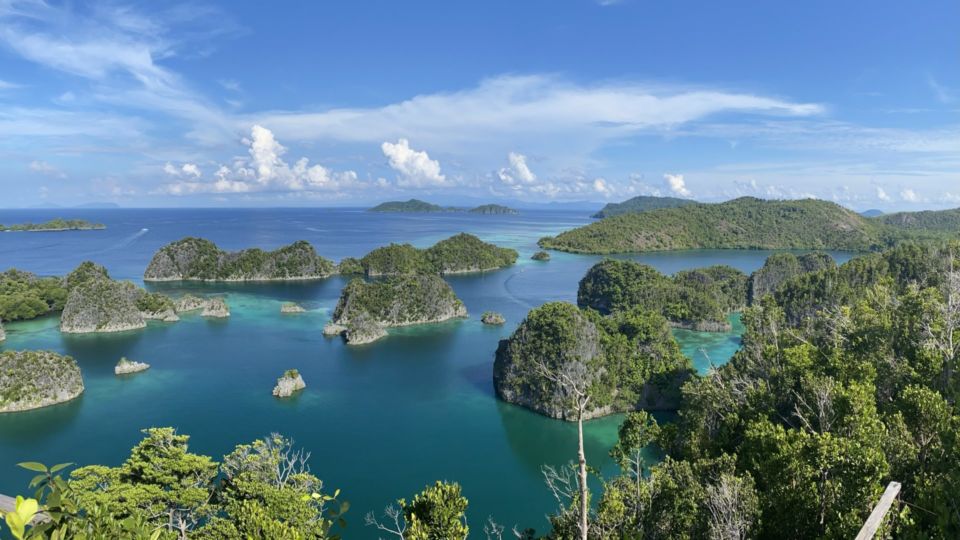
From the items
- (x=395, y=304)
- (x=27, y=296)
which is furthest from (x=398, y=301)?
(x=27, y=296)

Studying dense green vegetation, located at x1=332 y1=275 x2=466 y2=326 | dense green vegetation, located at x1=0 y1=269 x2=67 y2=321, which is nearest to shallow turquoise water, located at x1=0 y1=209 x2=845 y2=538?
dense green vegetation, located at x1=0 y1=269 x2=67 y2=321

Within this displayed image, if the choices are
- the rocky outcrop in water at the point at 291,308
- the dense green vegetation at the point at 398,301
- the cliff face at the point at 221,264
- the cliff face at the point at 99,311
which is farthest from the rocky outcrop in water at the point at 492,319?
the cliff face at the point at 221,264

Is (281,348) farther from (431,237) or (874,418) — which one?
(431,237)

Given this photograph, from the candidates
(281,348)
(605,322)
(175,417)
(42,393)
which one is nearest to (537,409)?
(605,322)

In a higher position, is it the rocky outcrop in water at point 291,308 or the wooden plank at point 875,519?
the wooden plank at point 875,519

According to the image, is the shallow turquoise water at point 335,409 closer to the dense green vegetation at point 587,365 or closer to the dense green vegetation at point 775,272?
the dense green vegetation at point 587,365

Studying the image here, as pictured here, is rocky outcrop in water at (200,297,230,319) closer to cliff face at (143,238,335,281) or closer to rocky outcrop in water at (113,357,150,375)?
rocky outcrop in water at (113,357,150,375)

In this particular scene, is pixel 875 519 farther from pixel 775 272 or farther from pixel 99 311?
pixel 775 272
